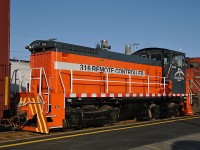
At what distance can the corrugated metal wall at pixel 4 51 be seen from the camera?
31.7 ft

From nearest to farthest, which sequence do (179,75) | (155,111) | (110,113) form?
(110,113) < (155,111) < (179,75)

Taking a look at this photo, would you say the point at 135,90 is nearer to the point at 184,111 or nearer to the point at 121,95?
the point at 121,95

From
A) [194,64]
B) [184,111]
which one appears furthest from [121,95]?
[194,64]

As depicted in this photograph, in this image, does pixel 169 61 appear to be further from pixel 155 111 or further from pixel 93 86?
pixel 93 86

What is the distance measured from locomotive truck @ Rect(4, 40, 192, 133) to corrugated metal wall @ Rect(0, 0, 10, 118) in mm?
1551

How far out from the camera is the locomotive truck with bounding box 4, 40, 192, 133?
1137cm

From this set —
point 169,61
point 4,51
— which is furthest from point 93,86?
point 169,61

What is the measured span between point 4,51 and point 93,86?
4.98 metres

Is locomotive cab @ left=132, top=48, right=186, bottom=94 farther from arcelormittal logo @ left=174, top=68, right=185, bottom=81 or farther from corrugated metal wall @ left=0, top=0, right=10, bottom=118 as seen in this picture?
corrugated metal wall @ left=0, top=0, right=10, bottom=118

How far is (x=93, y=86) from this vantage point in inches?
542

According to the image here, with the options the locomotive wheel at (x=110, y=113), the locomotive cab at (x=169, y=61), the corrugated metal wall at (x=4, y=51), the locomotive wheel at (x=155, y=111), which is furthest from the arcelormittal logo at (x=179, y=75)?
the corrugated metal wall at (x=4, y=51)

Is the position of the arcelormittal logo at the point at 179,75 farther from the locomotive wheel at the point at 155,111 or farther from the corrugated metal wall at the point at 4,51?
the corrugated metal wall at the point at 4,51

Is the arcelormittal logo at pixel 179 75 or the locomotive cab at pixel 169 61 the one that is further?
the arcelormittal logo at pixel 179 75

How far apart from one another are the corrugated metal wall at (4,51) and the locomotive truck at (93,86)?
1.55m
